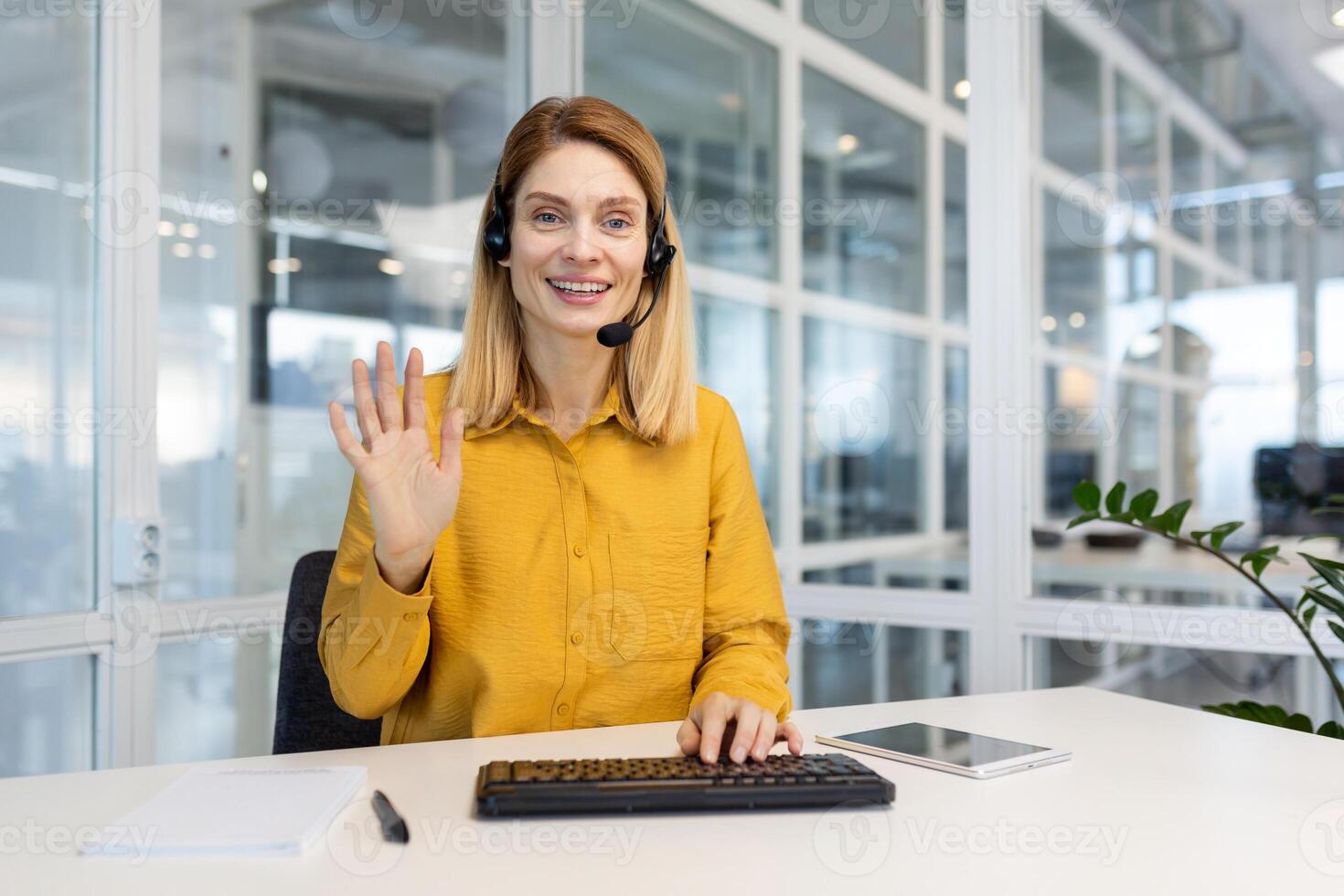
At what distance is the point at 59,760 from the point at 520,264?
1432 mm

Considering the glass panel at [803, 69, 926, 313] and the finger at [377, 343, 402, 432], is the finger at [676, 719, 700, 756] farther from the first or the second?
the glass panel at [803, 69, 926, 313]

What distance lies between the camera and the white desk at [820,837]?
31.2 inches

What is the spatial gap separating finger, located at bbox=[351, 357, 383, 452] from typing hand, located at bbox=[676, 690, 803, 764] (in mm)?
479

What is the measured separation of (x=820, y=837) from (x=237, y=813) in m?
0.50

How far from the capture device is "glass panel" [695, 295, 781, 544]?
2939mm

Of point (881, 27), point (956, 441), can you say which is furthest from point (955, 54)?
point (956, 441)

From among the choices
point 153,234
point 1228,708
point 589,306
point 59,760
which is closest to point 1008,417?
point 1228,708

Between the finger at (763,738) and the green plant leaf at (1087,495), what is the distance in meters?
0.83

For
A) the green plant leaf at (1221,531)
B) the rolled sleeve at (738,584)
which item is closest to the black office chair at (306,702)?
the rolled sleeve at (738,584)

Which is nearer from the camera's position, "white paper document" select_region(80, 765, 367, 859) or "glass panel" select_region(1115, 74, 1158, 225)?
"white paper document" select_region(80, 765, 367, 859)

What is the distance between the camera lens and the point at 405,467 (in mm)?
1207

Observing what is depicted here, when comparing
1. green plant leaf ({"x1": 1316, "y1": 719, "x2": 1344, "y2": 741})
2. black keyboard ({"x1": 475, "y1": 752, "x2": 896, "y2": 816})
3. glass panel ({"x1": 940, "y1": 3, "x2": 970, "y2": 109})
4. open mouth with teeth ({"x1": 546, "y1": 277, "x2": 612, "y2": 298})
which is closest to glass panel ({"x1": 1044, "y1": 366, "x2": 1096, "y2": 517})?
glass panel ({"x1": 940, "y1": 3, "x2": 970, "y2": 109})

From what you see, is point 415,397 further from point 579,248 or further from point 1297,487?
point 1297,487

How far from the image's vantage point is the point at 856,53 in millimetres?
2840
